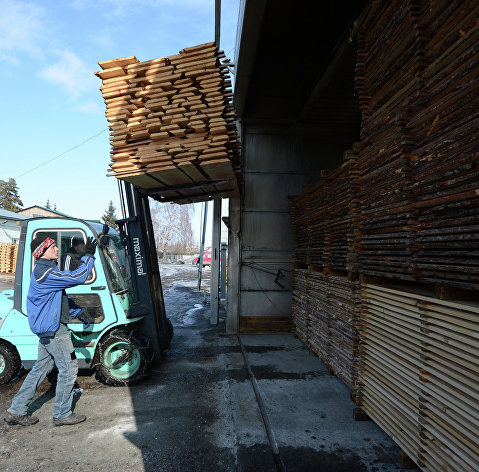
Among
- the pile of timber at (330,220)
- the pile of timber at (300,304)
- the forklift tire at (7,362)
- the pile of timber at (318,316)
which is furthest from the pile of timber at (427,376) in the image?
the forklift tire at (7,362)

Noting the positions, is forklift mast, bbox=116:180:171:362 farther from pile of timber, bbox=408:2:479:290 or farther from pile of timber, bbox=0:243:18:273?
pile of timber, bbox=0:243:18:273

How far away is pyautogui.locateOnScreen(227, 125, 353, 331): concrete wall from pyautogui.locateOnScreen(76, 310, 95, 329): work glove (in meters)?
4.24

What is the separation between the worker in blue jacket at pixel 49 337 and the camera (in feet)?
12.4

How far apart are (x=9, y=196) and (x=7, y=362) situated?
5428 cm

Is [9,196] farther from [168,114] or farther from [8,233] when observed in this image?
[168,114]

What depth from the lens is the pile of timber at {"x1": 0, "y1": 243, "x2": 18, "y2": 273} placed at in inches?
900

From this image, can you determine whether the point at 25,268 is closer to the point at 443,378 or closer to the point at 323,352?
the point at 323,352

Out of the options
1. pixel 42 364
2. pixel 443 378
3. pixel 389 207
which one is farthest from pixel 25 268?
pixel 443 378

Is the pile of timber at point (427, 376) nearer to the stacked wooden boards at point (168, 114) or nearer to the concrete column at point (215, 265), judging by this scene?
the stacked wooden boards at point (168, 114)

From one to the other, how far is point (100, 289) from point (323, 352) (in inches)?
144


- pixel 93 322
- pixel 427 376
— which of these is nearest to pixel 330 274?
pixel 427 376

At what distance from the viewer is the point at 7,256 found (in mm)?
23172

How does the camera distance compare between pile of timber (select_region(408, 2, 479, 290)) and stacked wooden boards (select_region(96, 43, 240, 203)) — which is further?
stacked wooden boards (select_region(96, 43, 240, 203))

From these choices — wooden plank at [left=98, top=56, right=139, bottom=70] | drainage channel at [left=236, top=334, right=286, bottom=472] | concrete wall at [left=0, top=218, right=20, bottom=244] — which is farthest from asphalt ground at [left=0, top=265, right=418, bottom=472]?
concrete wall at [left=0, top=218, right=20, bottom=244]
